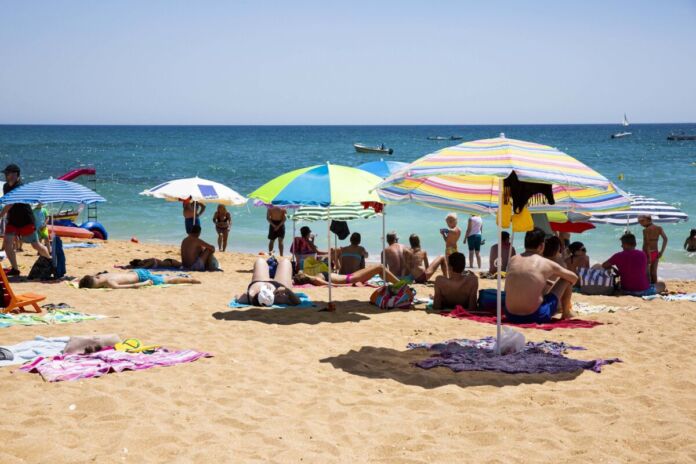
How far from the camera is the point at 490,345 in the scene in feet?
21.5

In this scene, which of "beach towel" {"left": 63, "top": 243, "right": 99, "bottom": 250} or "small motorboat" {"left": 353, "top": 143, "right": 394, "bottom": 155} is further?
"small motorboat" {"left": 353, "top": 143, "right": 394, "bottom": 155}

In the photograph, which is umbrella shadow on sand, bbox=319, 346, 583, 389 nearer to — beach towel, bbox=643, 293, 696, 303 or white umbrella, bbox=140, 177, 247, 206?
Answer: beach towel, bbox=643, 293, 696, 303

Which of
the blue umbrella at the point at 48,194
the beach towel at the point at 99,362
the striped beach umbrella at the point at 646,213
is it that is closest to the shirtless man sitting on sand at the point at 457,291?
the beach towel at the point at 99,362

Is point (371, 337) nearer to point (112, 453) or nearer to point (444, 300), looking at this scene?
point (444, 300)

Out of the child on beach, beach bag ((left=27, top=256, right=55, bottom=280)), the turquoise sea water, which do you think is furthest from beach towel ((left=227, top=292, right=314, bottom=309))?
the turquoise sea water

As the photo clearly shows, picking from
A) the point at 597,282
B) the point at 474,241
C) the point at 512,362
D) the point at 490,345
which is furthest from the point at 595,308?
the point at 474,241

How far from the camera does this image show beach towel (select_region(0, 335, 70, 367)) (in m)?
5.82

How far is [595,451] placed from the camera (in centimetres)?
408

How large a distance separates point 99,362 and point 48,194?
4.99 meters

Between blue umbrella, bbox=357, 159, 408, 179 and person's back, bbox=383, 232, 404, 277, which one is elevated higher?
blue umbrella, bbox=357, 159, 408, 179

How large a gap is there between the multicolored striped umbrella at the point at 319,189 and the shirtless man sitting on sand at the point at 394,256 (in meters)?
2.51

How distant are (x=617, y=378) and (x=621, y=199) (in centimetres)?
222

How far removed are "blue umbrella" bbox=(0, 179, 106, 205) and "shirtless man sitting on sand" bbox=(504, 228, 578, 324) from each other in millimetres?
6069

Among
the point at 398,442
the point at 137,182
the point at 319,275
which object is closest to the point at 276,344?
the point at 398,442
